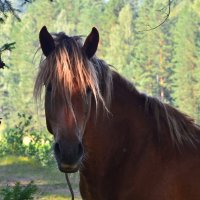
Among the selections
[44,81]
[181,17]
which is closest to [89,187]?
[44,81]

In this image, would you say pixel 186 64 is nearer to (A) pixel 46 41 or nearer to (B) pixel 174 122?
(B) pixel 174 122

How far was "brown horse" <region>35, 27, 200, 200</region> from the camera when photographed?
3.52 meters

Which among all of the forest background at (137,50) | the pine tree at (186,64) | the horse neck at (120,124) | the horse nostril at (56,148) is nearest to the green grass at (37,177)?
the horse neck at (120,124)

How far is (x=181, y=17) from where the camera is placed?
64.7m

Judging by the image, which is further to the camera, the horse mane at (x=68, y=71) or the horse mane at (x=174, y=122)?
the horse mane at (x=174, y=122)

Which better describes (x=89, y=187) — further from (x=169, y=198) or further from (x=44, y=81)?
(x=44, y=81)

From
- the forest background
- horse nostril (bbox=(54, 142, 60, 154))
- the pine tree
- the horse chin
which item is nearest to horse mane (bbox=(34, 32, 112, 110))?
horse nostril (bbox=(54, 142, 60, 154))

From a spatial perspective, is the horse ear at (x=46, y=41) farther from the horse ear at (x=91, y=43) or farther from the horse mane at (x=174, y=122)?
the horse mane at (x=174, y=122)

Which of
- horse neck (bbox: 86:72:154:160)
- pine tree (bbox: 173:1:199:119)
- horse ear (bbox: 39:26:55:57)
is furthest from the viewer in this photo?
pine tree (bbox: 173:1:199:119)

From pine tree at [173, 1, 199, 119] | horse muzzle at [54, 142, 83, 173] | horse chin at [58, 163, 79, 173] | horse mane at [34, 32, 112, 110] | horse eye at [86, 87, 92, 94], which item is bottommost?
pine tree at [173, 1, 199, 119]

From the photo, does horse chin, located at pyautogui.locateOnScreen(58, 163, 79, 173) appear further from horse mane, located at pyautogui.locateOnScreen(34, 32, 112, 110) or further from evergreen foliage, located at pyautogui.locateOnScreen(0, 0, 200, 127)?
evergreen foliage, located at pyautogui.locateOnScreen(0, 0, 200, 127)

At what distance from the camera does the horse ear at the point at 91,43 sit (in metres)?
3.67

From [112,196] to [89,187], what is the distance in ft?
0.67

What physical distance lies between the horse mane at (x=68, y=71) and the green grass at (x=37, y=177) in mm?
5797
